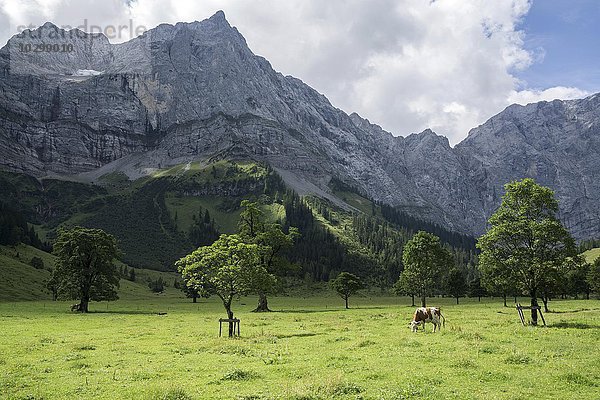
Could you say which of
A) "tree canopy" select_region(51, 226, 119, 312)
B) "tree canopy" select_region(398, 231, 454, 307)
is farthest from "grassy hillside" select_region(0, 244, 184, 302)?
"tree canopy" select_region(398, 231, 454, 307)

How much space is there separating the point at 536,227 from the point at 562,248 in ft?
13.0

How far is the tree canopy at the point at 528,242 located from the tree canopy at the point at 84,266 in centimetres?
7050

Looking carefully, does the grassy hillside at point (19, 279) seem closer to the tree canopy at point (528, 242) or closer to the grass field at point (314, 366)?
the grass field at point (314, 366)

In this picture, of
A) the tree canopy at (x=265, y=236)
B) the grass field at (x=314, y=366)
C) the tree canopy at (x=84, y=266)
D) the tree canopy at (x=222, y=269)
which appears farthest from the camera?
the tree canopy at (x=265, y=236)

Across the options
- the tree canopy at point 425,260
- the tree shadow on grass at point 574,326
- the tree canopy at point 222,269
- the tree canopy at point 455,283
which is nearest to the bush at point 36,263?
the tree canopy at point 425,260

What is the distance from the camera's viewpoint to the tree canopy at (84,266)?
269 feet

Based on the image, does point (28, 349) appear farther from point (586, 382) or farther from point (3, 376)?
point (586, 382)

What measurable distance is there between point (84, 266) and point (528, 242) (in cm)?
7734

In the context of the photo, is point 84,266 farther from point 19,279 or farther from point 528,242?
point 528,242

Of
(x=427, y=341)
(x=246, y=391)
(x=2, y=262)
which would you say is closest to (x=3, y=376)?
(x=246, y=391)

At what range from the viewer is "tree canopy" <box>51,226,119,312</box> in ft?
269

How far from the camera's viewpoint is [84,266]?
275 ft

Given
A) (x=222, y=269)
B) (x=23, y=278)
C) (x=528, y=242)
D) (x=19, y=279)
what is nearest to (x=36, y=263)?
(x=23, y=278)

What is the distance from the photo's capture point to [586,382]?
19391 millimetres
